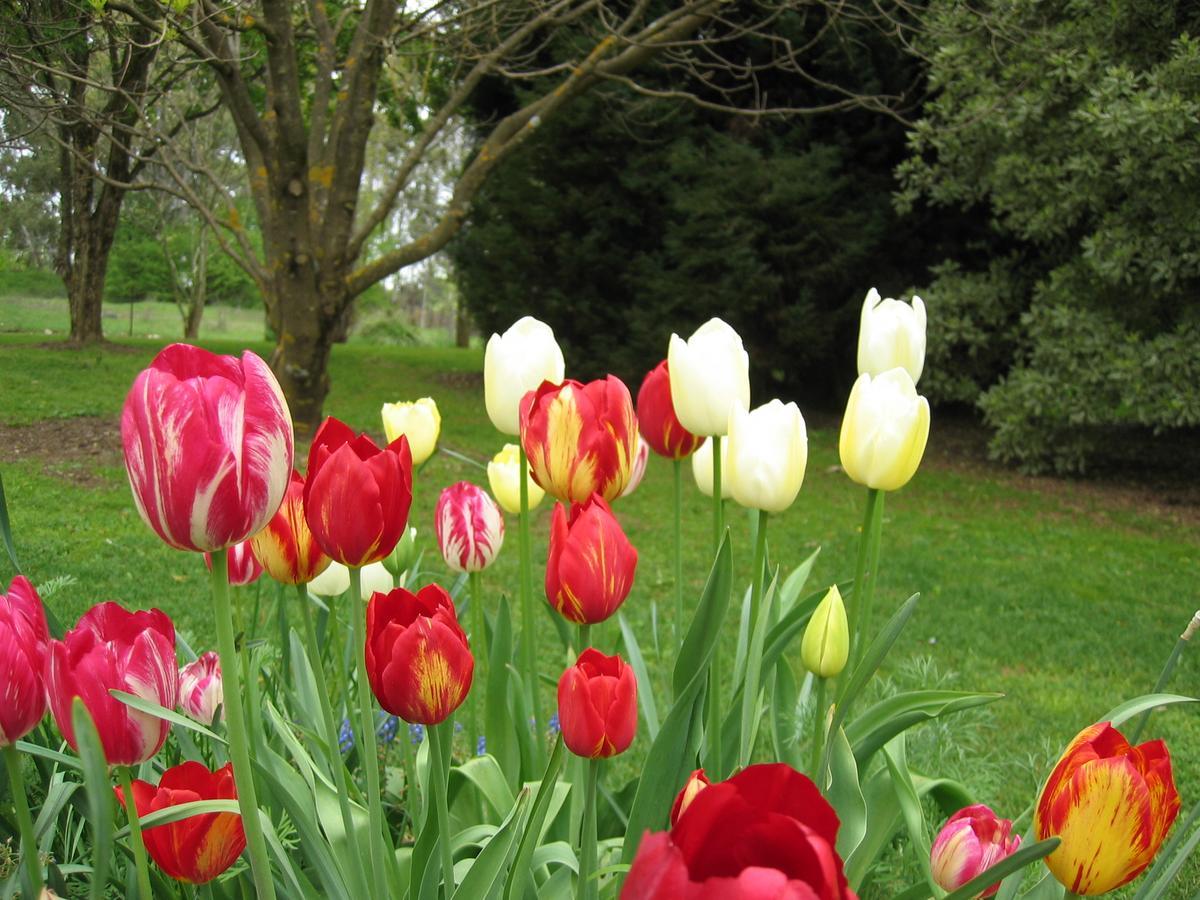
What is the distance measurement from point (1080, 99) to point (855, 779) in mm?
7929

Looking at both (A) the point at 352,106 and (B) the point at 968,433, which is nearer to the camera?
(A) the point at 352,106

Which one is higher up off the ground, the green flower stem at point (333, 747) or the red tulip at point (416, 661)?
the red tulip at point (416, 661)

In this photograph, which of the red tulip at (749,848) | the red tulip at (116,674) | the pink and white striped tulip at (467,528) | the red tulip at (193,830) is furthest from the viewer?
the pink and white striped tulip at (467,528)

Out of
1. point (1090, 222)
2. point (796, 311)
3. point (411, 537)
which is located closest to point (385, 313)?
point (796, 311)

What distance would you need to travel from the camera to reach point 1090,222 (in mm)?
8008

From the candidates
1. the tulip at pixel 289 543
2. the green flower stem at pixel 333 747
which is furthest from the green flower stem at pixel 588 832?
the tulip at pixel 289 543

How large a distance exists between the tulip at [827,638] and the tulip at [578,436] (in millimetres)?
275

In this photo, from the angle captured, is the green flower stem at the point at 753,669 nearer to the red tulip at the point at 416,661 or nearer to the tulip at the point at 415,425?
the red tulip at the point at 416,661

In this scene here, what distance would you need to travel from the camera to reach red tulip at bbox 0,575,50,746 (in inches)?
33.2

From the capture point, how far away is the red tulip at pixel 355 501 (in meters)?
0.90

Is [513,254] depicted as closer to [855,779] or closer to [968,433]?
[968,433]

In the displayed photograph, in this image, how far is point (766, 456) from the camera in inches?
44.6

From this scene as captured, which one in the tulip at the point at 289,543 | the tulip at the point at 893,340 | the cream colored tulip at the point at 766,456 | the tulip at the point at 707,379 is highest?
the tulip at the point at 893,340

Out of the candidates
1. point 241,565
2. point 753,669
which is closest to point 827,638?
point 753,669
